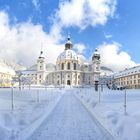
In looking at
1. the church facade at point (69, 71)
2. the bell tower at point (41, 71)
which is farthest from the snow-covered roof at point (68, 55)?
the bell tower at point (41, 71)

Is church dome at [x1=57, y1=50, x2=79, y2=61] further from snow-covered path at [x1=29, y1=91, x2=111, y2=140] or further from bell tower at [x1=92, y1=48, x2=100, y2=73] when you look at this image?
snow-covered path at [x1=29, y1=91, x2=111, y2=140]

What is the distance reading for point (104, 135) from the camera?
494 inches

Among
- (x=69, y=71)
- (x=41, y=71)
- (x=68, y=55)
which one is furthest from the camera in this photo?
(x=41, y=71)

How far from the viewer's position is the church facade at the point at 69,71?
154 m

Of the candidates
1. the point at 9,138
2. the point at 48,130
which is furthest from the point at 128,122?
the point at 9,138

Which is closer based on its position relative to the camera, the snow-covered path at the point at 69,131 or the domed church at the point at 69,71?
the snow-covered path at the point at 69,131

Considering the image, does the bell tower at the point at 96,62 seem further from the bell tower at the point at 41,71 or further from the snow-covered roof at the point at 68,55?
the bell tower at the point at 41,71

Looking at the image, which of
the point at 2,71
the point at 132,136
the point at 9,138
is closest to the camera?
the point at 132,136

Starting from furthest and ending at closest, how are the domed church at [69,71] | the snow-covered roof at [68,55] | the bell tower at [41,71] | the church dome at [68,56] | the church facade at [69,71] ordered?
the bell tower at [41,71]
the snow-covered roof at [68,55]
the church dome at [68,56]
the domed church at [69,71]
the church facade at [69,71]

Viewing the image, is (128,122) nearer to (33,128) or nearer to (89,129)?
(89,129)

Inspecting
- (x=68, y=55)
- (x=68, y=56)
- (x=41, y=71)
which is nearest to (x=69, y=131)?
(x=68, y=56)

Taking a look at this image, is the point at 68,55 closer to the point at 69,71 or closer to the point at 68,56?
the point at 68,56

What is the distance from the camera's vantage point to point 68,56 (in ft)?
516

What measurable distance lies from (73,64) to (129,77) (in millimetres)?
38114
